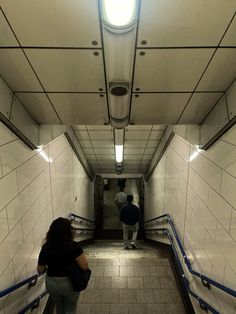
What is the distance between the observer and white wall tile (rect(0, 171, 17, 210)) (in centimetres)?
225

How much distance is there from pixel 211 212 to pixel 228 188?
58 centimetres

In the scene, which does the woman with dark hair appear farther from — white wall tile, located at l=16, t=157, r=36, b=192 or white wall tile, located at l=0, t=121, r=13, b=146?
white wall tile, located at l=0, t=121, r=13, b=146

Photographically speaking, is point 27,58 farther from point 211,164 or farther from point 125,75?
point 211,164

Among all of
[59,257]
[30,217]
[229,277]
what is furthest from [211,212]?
[30,217]

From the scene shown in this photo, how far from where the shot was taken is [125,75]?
1.97 meters

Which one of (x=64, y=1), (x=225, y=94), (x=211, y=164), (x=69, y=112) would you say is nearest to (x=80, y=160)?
(x=69, y=112)

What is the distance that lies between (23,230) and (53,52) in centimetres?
190

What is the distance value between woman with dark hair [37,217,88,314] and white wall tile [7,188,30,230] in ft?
1.19

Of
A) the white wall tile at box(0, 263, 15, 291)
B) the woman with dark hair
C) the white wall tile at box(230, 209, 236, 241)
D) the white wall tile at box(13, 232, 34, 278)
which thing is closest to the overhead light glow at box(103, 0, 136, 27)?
the white wall tile at box(230, 209, 236, 241)

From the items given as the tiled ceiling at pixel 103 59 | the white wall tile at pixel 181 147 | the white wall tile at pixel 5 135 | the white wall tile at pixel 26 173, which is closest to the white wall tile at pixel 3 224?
the white wall tile at pixel 26 173

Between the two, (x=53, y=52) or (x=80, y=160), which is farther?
(x=80, y=160)

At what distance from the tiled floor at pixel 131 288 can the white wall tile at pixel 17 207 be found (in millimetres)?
1812

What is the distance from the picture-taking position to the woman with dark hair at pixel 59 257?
2.45m

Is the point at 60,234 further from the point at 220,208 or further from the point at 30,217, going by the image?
the point at 220,208
